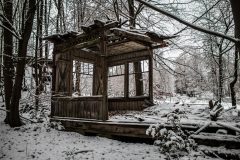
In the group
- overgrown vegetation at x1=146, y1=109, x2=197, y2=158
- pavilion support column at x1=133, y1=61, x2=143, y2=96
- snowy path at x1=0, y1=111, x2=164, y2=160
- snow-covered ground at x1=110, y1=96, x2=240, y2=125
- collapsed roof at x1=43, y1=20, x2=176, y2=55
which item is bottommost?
snowy path at x1=0, y1=111, x2=164, y2=160

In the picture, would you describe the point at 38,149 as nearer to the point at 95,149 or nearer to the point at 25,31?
the point at 95,149

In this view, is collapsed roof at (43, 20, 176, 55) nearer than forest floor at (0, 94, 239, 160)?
No

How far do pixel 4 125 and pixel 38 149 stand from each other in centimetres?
415

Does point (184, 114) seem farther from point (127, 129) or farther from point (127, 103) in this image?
point (127, 103)

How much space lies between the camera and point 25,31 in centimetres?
945

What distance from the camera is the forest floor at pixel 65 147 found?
6.23 meters

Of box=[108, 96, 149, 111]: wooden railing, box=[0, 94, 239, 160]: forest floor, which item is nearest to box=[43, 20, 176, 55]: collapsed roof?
box=[108, 96, 149, 111]: wooden railing

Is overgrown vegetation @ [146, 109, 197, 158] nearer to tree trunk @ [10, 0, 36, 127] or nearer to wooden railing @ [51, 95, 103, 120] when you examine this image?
wooden railing @ [51, 95, 103, 120]

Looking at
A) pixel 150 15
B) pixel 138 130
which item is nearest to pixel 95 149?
pixel 138 130

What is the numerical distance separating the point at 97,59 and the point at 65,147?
6.52 m

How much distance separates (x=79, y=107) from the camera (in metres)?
9.45

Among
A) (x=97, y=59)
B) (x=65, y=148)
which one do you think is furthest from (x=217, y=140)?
(x=97, y=59)

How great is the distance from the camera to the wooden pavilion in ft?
27.5

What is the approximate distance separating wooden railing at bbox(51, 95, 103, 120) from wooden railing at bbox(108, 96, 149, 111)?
3133 mm
